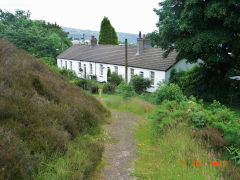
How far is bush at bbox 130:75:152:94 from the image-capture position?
2481 centimetres

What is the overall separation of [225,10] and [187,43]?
3300mm

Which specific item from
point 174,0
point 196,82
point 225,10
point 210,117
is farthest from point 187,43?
point 210,117

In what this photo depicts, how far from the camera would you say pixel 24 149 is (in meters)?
4.16

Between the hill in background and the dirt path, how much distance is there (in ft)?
1.73

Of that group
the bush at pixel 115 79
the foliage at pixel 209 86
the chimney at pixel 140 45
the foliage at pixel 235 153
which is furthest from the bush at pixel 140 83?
the foliage at pixel 235 153

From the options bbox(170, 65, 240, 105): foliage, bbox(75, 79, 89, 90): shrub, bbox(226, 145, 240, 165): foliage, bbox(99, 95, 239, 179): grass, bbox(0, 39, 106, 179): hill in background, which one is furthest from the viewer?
bbox(75, 79, 89, 90): shrub

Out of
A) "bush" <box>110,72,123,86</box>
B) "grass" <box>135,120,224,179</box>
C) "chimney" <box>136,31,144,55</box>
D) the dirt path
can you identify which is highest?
"chimney" <box>136,31,144,55</box>

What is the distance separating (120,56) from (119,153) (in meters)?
27.8

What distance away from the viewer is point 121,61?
31875mm

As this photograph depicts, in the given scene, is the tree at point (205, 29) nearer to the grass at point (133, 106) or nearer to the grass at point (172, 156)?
the grass at point (133, 106)

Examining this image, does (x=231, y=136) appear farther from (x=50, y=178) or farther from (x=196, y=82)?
(x=196, y=82)

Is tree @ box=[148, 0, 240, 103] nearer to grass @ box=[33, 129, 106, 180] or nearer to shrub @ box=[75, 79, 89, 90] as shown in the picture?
shrub @ box=[75, 79, 89, 90]

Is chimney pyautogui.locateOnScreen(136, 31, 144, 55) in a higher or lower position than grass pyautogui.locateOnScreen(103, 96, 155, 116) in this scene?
higher

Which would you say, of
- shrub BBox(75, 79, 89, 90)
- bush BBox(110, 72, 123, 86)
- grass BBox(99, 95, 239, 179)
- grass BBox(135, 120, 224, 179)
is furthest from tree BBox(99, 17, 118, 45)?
grass BBox(135, 120, 224, 179)
